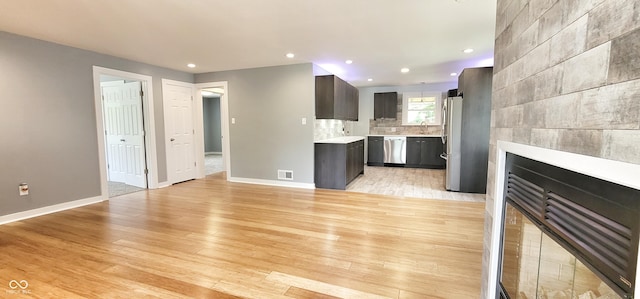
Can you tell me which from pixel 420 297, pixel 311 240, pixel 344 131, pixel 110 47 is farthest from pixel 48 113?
pixel 344 131

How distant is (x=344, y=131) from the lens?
7.31 meters

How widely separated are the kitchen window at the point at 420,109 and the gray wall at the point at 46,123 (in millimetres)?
6727

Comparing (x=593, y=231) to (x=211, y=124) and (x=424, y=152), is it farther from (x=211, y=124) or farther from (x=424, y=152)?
(x=211, y=124)

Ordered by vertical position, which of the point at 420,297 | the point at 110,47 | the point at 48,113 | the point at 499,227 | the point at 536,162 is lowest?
the point at 420,297

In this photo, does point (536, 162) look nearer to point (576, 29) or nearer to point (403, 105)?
point (576, 29)

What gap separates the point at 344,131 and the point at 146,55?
466cm

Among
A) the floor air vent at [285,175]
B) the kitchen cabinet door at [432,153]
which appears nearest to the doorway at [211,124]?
the floor air vent at [285,175]

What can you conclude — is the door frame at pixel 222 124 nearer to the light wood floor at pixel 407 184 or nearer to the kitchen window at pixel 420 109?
the light wood floor at pixel 407 184

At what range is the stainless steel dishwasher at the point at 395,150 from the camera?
740cm

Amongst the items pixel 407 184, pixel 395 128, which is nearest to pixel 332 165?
pixel 407 184

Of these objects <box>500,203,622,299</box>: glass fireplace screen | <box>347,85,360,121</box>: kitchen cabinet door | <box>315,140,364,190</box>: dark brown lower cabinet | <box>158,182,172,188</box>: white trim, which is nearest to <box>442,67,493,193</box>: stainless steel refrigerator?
<box>315,140,364,190</box>: dark brown lower cabinet

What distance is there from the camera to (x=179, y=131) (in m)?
5.57

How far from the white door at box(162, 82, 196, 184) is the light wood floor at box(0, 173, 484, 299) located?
1540 mm

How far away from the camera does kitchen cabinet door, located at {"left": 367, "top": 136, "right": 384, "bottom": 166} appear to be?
768cm
